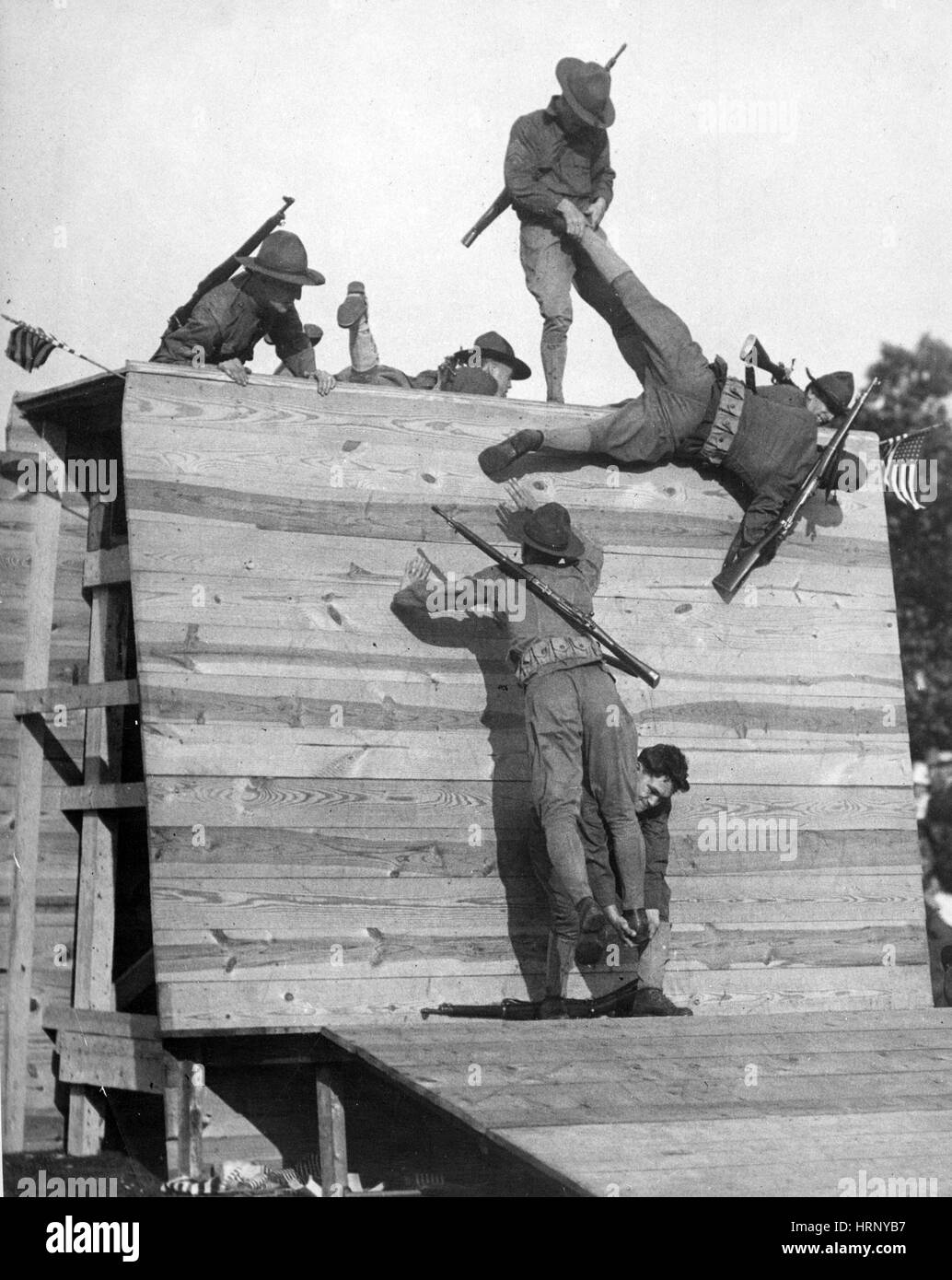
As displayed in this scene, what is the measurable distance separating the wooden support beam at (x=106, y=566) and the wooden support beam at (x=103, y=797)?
1.15m

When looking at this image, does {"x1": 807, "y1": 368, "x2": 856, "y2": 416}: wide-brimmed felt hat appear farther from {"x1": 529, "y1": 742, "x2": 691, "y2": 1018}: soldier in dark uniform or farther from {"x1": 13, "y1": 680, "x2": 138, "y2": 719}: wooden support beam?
{"x1": 13, "y1": 680, "x2": 138, "y2": 719}: wooden support beam

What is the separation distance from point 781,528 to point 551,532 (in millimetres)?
1730

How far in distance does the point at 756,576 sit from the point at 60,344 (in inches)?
161

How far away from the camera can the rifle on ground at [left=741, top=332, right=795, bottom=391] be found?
34.7ft

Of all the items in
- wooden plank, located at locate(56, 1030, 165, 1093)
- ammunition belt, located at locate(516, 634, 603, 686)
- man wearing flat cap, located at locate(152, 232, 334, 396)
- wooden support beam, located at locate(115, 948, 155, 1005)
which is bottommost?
wooden plank, located at locate(56, 1030, 165, 1093)

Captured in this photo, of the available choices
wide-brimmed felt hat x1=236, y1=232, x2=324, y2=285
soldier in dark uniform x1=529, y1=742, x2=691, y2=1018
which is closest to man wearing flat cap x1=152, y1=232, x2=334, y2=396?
wide-brimmed felt hat x1=236, y1=232, x2=324, y2=285

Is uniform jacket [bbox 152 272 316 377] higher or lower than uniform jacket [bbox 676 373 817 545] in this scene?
higher

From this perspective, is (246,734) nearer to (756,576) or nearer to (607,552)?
(607,552)

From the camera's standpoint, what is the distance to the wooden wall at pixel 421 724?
859 cm

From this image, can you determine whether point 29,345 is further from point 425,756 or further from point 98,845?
point 425,756

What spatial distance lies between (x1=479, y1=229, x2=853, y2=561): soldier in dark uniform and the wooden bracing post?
2399mm
